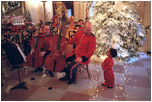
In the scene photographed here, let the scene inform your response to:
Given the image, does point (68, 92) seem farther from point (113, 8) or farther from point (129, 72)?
point (113, 8)

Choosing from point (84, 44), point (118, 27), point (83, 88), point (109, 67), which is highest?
point (118, 27)

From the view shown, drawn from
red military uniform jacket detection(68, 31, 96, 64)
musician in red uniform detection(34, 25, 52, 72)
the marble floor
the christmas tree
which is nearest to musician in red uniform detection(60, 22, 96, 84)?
red military uniform jacket detection(68, 31, 96, 64)

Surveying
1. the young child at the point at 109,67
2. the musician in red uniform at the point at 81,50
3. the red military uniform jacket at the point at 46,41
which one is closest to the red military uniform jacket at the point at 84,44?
the musician in red uniform at the point at 81,50

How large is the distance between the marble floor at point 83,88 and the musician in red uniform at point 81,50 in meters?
0.26

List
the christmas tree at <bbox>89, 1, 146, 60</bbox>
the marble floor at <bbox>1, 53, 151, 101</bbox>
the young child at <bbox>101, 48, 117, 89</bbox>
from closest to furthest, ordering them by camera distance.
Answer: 1. the marble floor at <bbox>1, 53, 151, 101</bbox>
2. the young child at <bbox>101, 48, 117, 89</bbox>
3. the christmas tree at <bbox>89, 1, 146, 60</bbox>

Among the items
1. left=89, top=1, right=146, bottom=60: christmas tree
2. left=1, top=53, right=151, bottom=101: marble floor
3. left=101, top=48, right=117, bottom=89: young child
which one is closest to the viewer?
left=1, top=53, right=151, bottom=101: marble floor

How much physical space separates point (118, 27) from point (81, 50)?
1476 mm

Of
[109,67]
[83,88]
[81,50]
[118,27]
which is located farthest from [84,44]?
[118,27]

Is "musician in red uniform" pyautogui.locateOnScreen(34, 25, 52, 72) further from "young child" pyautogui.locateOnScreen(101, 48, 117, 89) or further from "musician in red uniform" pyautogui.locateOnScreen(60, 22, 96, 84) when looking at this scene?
"young child" pyautogui.locateOnScreen(101, 48, 117, 89)

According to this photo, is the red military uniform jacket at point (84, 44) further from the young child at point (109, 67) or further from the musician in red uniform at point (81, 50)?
the young child at point (109, 67)

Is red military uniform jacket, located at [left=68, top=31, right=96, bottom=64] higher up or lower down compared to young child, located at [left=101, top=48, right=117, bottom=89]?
higher up

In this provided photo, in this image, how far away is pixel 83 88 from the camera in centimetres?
259

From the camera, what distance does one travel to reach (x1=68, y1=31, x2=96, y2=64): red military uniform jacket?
2.54 metres

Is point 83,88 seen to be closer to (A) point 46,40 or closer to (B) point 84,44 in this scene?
(B) point 84,44
